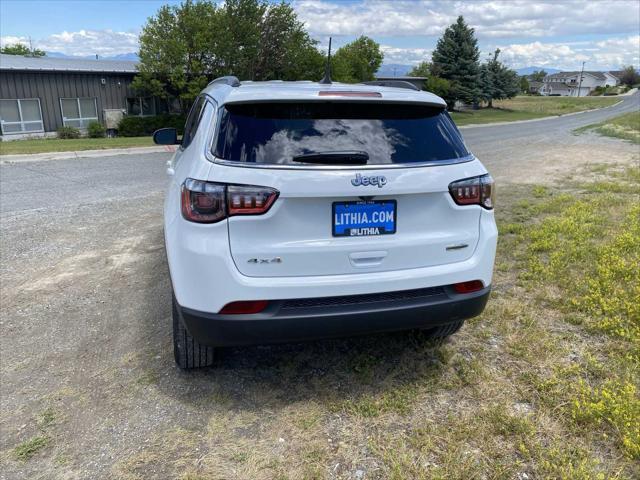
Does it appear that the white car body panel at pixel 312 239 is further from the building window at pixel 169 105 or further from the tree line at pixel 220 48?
the building window at pixel 169 105

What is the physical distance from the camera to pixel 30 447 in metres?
2.52

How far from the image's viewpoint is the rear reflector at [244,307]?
2.51 m

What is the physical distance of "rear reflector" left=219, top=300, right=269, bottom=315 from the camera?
251 cm

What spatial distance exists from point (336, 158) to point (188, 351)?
154cm

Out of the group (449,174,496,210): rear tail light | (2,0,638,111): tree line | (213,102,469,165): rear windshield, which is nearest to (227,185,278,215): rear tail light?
(213,102,469,165): rear windshield

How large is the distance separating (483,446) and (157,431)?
1754 mm

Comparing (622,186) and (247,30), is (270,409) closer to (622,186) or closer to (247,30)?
(622,186)

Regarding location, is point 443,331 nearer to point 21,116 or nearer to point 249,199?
point 249,199

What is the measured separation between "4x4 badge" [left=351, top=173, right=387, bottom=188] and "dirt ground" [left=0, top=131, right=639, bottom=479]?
51.7 inches

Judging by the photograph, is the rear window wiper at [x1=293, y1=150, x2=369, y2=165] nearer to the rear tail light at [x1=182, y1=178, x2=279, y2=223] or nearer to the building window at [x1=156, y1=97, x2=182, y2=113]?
the rear tail light at [x1=182, y1=178, x2=279, y2=223]

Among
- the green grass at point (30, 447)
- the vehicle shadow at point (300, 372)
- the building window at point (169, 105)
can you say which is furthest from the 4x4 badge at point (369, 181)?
the building window at point (169, 105)

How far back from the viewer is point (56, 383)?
10.1 feet

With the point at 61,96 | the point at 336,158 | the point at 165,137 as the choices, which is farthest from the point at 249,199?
the point at 61,96

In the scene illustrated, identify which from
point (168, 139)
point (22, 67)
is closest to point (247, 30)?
point (22, 67)
